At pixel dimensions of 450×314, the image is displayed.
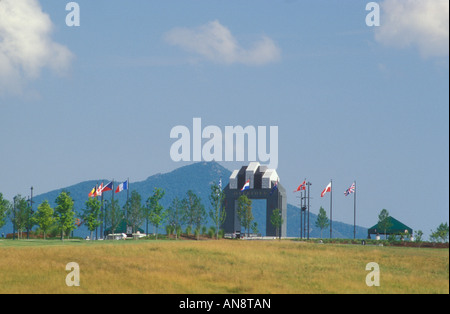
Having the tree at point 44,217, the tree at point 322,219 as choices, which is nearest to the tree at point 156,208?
the tree at point 44,217

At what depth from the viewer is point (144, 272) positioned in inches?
1470

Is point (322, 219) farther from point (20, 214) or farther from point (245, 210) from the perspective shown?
point (20, 214)

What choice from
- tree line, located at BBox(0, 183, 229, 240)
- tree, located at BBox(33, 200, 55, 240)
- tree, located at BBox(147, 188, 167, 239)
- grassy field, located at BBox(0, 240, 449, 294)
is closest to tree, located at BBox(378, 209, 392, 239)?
tree line, located at BBox(0, 183, 229, 240)

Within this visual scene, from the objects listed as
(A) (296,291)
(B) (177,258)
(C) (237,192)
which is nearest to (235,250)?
(B) (177,258)

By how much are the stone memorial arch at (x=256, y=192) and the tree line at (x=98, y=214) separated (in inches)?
101

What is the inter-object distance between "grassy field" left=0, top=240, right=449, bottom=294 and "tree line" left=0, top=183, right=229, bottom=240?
1689 inches

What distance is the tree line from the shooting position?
92875mm

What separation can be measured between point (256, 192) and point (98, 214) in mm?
31893

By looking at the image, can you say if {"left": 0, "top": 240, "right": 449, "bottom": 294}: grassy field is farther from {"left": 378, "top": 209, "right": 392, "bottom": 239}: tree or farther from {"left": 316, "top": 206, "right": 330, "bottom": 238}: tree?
{"left": 316, "top": 206, "right": 330, "bottom": 238}: tree

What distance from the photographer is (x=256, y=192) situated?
123 meters
